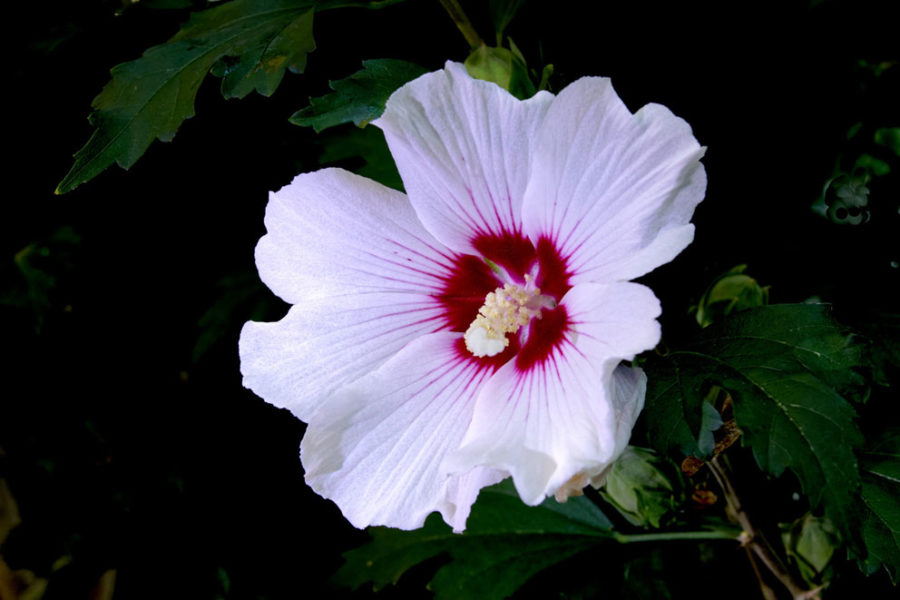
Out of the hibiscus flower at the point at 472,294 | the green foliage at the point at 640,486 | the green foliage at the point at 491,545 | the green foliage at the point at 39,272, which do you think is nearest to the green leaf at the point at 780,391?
the hibiscus flower at the point at 472,294

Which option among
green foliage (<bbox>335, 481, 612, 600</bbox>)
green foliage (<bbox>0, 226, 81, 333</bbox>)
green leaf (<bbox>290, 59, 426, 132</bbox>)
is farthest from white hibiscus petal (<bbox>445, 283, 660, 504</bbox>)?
green foliage (<bbox>0, 226, 81, 333</bbox>)

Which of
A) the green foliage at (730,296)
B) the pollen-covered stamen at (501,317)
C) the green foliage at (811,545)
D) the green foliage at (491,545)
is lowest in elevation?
the green foliage at (491,545)

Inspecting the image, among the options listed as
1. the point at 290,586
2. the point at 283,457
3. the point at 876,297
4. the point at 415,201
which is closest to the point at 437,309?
the point at 415,201

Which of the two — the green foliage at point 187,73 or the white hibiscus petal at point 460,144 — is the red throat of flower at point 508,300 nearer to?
the white hibiscus petal at point 460,144

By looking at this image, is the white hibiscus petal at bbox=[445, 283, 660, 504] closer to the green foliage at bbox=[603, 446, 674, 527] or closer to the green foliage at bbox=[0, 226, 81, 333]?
the green foliage at bbox=[603, 446, 674, 527]

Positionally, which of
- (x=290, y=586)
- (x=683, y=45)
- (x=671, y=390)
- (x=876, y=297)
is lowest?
(x=290, y=586)

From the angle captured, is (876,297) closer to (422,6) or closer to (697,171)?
(697,171)

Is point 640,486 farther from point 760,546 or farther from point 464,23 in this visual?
point 464,23
